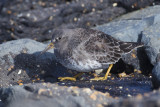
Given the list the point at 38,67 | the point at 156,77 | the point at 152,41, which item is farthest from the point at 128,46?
the point at 38,67

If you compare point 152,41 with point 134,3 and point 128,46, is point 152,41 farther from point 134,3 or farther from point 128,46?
point 134,3

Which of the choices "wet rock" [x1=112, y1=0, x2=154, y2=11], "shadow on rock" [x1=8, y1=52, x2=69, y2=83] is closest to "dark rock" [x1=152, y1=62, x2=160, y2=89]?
"shadow on rock" [x1=8, y1=52, x2=69, y2=83]

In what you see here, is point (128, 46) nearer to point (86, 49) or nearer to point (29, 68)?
point (86, 49)

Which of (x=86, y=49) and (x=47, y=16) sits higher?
(x=47, y=16)

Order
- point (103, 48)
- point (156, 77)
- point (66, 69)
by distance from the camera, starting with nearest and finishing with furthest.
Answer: point (156, 77), point (103, 48), point (66, 69)

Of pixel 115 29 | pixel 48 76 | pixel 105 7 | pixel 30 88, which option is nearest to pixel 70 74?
pixel 48 76

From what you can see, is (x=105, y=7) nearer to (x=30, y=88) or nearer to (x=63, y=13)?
(x=63, y=13)

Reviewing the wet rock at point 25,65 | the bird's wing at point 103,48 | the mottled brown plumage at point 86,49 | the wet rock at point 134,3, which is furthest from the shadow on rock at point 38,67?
the wet rock at point 134,3

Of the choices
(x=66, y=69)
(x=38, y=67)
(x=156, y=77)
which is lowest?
(x=66, y=69)

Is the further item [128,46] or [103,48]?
[128,46]

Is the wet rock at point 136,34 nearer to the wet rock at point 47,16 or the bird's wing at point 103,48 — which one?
the bird's wing at point 103,48

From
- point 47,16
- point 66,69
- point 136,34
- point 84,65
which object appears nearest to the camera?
point 84,65

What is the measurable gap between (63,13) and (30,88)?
218 inches

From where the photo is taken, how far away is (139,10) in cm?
964
